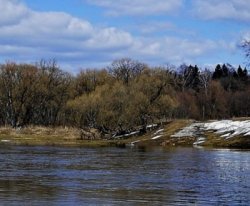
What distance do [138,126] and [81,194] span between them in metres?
83.0

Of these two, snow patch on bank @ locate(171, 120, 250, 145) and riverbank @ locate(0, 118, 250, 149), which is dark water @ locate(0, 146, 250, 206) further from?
snow patch on bank @ locate(171, 120, 250, 145)

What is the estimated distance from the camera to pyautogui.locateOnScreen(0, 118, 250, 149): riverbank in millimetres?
94000

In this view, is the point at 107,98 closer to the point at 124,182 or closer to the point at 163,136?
the point at 163,136

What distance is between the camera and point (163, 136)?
335 ft

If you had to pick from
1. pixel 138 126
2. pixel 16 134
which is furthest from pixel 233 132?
pixel 16 134

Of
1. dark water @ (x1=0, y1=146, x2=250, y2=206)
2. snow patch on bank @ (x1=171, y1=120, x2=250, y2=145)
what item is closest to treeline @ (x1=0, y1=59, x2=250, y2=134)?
snow patch on bank @ (x1=171, y1=120, x2=250, y2=145)

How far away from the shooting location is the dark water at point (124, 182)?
29078mm

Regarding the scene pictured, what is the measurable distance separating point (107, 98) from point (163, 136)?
2027cm

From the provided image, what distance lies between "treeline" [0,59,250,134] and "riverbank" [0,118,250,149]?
5.67m

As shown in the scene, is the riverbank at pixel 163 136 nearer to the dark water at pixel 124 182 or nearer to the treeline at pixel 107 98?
the treeline at pixel 107 98

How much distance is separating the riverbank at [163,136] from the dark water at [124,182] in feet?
122

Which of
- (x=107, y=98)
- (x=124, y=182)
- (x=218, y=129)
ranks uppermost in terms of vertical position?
(x=107, y=98)

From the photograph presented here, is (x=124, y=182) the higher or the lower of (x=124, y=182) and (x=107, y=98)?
the lower

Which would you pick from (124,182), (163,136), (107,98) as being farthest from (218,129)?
(124,182)
